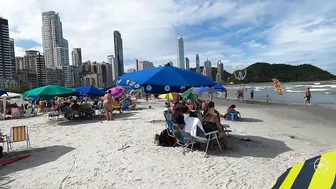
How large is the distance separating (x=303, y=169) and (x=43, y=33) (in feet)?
498

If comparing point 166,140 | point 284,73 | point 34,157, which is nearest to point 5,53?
point 34,157

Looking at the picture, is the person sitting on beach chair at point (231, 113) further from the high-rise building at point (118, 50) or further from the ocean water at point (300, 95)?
the high-rise building at point (118, 50)

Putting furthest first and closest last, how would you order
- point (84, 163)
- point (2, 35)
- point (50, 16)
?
point (50, 16)
point (2, 35)
point (84, 163)

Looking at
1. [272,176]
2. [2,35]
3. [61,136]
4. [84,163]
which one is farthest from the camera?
[2,35]

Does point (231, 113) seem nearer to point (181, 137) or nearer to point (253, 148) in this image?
point (253, 148)

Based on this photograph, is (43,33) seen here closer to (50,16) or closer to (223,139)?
(50,16)

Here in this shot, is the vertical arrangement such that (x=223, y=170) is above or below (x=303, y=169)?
below

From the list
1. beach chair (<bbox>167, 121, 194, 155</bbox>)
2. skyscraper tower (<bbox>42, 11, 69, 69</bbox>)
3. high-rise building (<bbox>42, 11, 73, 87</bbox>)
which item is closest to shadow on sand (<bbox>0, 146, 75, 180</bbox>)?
beach chair (<bbox>167, 121, 194, 155</bbox>)

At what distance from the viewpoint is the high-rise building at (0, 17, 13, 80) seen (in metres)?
82.2

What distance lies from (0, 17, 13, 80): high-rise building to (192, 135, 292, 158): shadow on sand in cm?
9099

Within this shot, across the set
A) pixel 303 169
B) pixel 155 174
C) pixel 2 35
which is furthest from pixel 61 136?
pixel 2 35

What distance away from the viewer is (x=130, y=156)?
19.1 feet

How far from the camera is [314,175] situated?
1.89 metres

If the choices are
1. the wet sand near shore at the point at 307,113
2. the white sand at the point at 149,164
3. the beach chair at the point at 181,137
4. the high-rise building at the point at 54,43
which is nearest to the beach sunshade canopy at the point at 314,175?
the white sand at the point at 149,164
